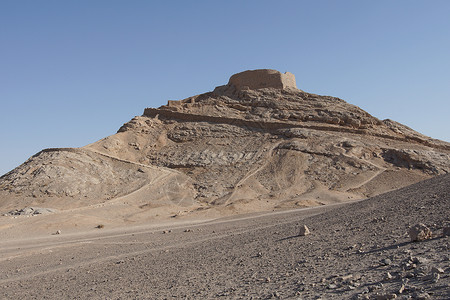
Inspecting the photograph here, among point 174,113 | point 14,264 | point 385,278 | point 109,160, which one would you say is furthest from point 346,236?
point 174,113

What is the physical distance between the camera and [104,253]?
41.5 feet

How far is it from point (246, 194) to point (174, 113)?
1585 cm

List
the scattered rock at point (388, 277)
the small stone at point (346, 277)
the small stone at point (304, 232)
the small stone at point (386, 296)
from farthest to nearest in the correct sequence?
1. the small stone at point (304, 232)
2. the small stone at point (346, 277)
3. the scattered rock at point (388, 277)
4. the small stone at point (386, 296)

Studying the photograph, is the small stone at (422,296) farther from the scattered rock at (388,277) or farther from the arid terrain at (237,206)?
the scattered rock at (388,277)

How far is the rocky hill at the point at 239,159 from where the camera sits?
29438 mm

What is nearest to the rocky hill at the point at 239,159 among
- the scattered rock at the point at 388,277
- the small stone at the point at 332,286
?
the small stone at the point at 332,286

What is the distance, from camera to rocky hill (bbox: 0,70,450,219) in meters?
29.4

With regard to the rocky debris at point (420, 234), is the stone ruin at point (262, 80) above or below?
above

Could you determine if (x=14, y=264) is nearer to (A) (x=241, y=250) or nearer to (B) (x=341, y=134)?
(A) (x=241, y=250)

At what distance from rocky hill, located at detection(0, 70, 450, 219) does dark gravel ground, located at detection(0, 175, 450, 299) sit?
603 inches

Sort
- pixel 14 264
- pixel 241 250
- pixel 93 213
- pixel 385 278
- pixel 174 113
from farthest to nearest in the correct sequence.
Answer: pixel 174 113
pixel 93 213
pixel 14 264
pixel 241 250
pixel 385 278

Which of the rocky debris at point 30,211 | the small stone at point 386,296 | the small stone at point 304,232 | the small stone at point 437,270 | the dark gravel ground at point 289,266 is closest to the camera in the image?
the small stone at point 386,296

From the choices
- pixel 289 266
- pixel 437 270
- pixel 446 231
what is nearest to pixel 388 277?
pixel 437 270

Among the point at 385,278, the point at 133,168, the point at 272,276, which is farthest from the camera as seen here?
the point at 133,168
